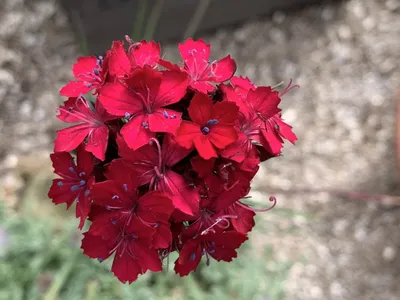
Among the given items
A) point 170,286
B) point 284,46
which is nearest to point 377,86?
point 284,46

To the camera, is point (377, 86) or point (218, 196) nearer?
point (218, 196)

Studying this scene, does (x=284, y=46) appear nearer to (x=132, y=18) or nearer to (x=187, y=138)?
(x=132, y=18)

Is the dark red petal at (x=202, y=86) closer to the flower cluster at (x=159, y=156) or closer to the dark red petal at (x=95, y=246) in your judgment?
the flower cluster at (x=159, y=156)

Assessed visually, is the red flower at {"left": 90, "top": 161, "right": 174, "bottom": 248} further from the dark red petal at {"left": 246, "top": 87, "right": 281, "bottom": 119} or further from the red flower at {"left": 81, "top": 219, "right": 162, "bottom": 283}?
the dark red petal at {"left": 246, "top": 87, "right": 281, "bottom": 119}

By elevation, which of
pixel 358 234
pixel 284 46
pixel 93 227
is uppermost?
pixel 93 227

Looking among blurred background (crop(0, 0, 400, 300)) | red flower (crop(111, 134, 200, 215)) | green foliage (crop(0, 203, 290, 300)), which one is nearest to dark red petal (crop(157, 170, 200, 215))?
red flower (crop(111, 134, 200, 215))

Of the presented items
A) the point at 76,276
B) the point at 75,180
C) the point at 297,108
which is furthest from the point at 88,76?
the point at 297,108

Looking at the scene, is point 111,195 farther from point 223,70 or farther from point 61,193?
point 223,70
